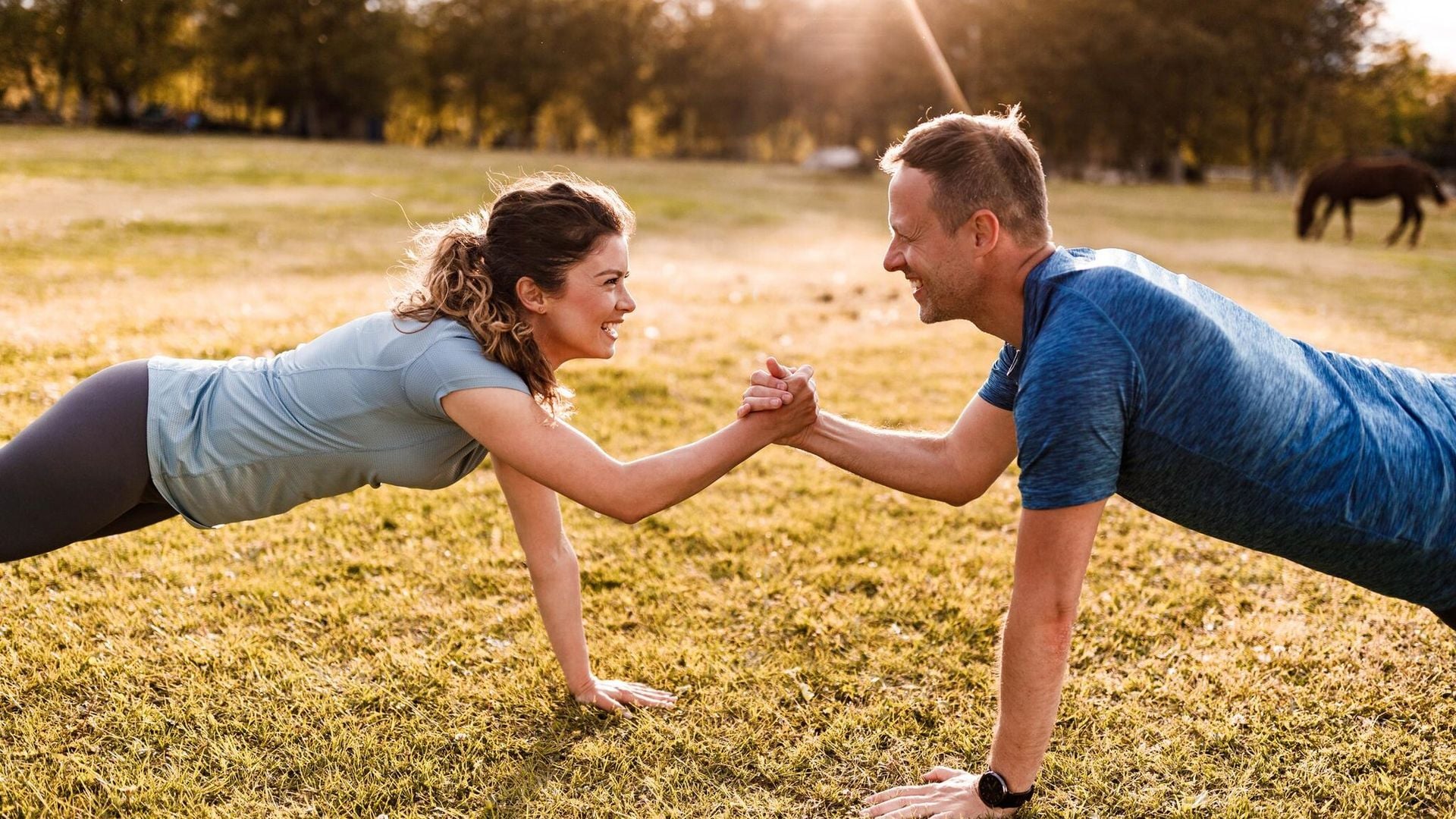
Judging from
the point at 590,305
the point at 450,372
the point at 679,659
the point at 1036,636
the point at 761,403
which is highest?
the point at 590,305

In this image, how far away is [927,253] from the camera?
3.26 m

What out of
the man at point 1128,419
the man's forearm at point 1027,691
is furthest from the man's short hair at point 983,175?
the man's forearm at point 1027,691

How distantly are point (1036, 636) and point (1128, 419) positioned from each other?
66 centimetres

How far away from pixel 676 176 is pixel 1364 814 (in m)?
38.4

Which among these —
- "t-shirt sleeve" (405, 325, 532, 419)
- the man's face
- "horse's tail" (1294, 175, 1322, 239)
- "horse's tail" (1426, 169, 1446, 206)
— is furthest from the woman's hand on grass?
"horse's tail" (1426, 169, 1446, 206)

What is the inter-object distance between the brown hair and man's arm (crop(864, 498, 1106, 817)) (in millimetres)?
1645

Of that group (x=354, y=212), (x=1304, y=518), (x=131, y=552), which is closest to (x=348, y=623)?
(x=131, y=552)

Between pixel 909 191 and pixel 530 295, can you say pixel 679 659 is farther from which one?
pixel 909 191

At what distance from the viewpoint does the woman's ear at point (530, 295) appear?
11.2 feet

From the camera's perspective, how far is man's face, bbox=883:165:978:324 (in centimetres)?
321

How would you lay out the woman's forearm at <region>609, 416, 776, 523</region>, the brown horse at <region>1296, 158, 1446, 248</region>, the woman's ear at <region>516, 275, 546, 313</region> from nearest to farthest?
the woman's forearm at <region>609, 416, 776, 523</region> < the woman's ear at <region>516, 275, 546, 313</region> < the brown horse at <region>1296, 158, 1446, 248</region>

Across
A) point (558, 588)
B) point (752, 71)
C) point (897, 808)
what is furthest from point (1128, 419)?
point (752, 71)

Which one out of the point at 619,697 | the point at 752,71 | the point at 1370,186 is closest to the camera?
the point at 619,697

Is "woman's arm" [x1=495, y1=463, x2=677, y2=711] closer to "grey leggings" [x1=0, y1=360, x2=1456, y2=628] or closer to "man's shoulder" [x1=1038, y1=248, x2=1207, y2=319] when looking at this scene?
"grey leggings" [x1=0, y1=360, x2=1456, y2=628]
